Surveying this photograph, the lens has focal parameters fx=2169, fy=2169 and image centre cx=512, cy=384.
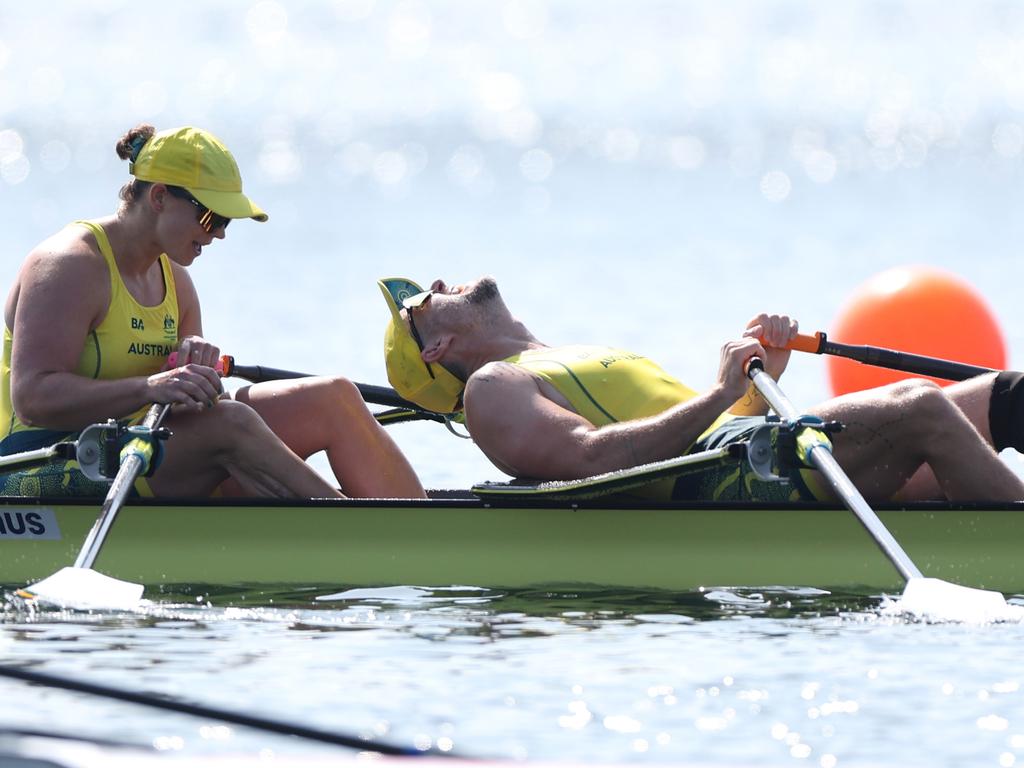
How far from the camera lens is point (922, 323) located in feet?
40.4

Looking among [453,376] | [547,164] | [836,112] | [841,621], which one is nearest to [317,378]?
[453,376]

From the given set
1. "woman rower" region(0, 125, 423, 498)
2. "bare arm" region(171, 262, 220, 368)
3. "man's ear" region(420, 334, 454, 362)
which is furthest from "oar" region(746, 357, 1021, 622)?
"bare arm" region(171, 262, 220, 368)

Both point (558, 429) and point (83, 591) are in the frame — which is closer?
point (83, 591)

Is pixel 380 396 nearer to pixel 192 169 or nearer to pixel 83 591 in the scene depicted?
pixel 192 169

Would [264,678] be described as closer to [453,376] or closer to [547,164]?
[453,376]

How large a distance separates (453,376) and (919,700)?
2773mm

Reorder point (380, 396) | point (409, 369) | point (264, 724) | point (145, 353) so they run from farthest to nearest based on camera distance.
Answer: point (380, 396), point (409, 369), point (145, 353), point (264, 724)

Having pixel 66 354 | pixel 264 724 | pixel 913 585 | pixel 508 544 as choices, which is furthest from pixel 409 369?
pixel 264 724

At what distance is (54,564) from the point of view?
339 inches

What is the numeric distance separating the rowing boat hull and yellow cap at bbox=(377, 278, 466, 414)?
0.78m

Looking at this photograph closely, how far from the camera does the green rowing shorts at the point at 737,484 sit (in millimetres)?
8469

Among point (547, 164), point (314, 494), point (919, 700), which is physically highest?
point (547, 164)

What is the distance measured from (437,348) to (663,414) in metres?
1.12

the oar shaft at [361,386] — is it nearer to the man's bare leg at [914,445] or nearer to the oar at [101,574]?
the oar at [101,574]
